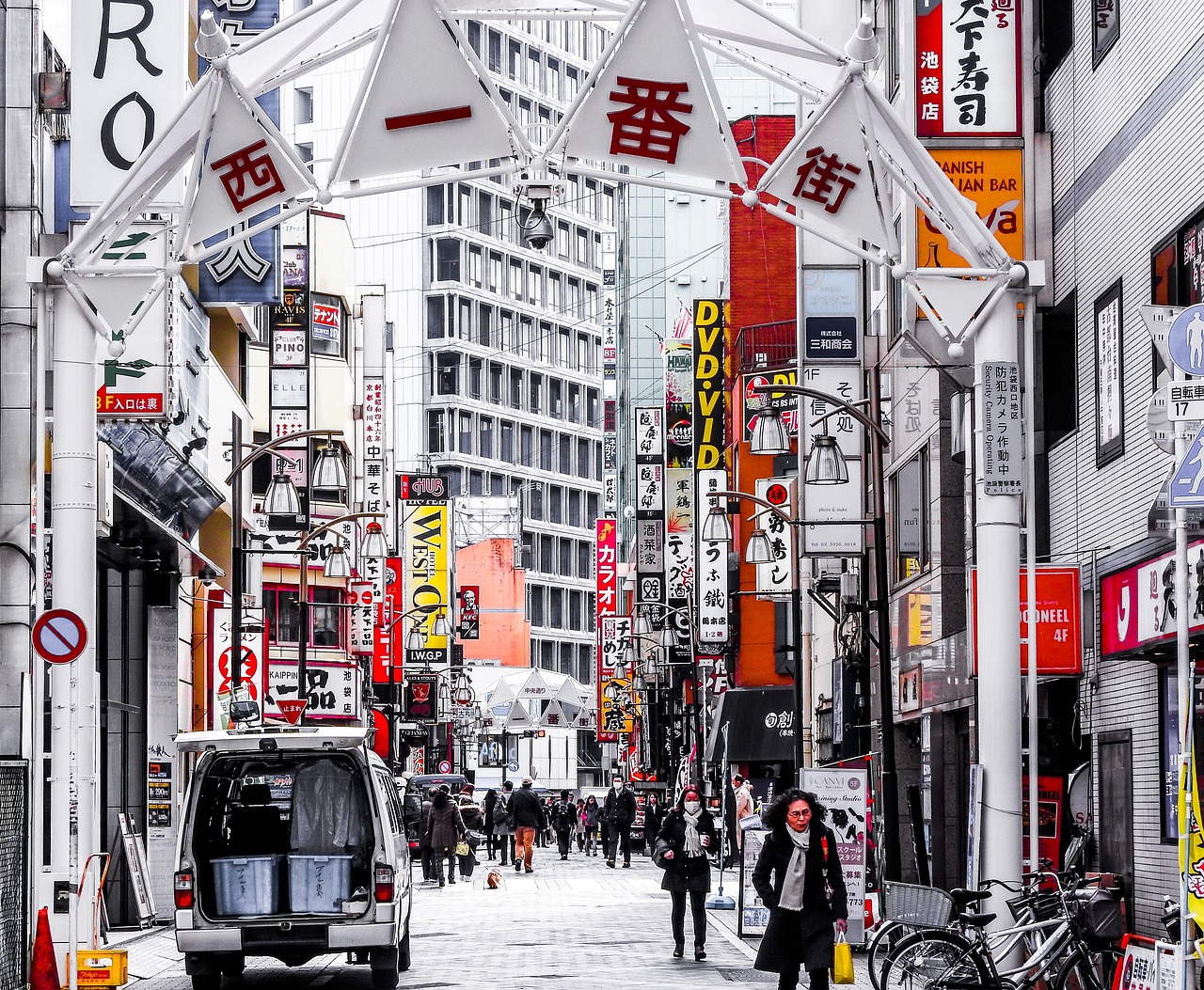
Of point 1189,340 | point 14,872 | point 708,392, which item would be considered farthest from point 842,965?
point 708,392

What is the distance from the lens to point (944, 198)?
48.0ft

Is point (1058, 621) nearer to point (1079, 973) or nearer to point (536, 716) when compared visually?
point (1079, 973)

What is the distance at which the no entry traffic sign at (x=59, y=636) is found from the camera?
46.6 ft

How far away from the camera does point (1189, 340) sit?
11.0 metres

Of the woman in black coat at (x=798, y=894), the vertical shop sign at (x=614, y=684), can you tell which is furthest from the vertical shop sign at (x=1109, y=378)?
the vertical shop sign at (x=614, y=684)

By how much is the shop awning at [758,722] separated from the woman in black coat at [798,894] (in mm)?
38107

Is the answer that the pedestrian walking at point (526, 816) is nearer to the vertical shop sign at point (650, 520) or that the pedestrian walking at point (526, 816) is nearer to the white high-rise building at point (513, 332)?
the vertical shop sign at point (650, 520)

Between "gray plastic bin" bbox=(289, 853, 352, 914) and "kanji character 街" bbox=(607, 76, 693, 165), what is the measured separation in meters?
7.46

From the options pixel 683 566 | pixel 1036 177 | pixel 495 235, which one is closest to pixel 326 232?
pixel 683 566

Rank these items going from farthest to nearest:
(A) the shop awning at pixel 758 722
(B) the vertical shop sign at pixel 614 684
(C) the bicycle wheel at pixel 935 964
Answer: (B) the vertical shop sign at pixel 614 684
(A) the shop awning at pixel 758 722
(C) the bicycle wheel at pixel 935 964

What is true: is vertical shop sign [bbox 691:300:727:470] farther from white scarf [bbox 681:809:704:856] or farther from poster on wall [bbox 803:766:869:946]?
poster on wall [bbox 803:766:869:946]

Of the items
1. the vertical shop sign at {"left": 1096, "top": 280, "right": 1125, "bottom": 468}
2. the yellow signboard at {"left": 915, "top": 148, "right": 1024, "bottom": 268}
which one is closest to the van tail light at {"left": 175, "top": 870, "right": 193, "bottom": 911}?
the yellow signboard at {"left": 915, "top": 148, "right": 1024, "bottom": 268}

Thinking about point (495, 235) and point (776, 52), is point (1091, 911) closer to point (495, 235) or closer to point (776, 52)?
point (776, 52)

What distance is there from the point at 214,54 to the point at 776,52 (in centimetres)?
426
